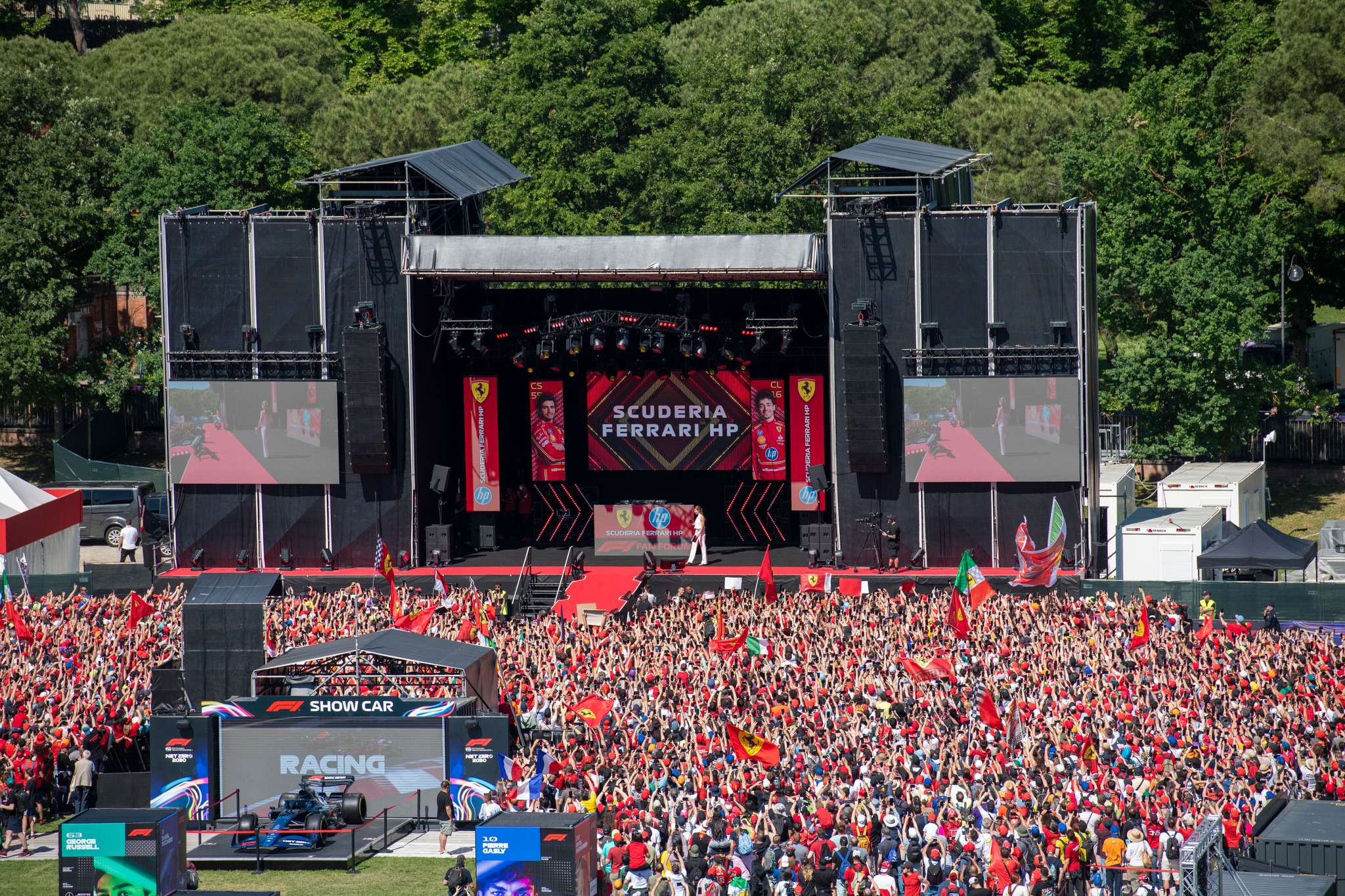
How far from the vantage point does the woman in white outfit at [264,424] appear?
103 ft

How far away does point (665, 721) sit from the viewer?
66.4ft

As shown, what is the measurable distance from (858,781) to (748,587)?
1300cm

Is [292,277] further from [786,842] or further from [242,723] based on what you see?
[786,842]

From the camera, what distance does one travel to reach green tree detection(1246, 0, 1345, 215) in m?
39.7

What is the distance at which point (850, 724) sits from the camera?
19.4 meters

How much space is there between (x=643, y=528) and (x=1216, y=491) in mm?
11956

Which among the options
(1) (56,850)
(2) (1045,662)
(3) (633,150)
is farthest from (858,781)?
(3) (633,150)

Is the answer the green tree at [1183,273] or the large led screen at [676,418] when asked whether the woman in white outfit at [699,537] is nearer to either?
the large led screen at [676,418]

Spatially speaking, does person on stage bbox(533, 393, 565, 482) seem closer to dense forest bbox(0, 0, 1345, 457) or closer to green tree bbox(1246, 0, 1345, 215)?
dense forest bbox(0, 0, 1345, 457)

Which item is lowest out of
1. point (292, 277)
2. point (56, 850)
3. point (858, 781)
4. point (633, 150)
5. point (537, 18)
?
point (56, 850)

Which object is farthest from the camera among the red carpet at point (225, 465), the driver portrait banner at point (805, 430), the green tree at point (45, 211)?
the green tree at point (45, 211)

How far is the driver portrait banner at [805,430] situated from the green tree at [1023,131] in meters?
14.6

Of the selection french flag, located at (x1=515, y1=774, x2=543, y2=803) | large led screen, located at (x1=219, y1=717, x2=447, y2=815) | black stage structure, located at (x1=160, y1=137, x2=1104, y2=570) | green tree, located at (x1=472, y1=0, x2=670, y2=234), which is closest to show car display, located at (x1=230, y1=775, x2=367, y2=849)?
large led screen, located at (x1=219, y1=717, x2=447, y2=815)

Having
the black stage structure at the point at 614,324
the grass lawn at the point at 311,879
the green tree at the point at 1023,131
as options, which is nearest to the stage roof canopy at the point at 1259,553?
the black stage structure at the point at 614,324
